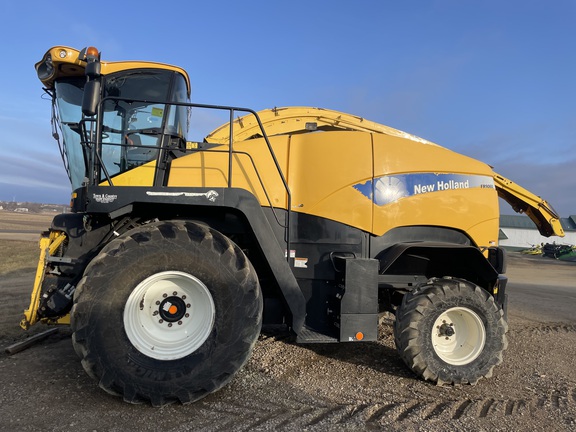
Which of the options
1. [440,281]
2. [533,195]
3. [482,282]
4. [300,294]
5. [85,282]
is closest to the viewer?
[85,282]

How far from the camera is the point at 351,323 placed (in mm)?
4082

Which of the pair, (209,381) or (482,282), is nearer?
(209,381)

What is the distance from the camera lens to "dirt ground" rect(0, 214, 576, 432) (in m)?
3.24

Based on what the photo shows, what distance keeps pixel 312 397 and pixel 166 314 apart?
5.09 ft

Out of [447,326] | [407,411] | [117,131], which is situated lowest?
[407,411]

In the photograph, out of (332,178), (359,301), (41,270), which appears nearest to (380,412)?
(359,301)

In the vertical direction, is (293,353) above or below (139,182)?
below

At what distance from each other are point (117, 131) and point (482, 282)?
451 centimetres

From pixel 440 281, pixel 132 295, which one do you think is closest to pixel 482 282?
pixel 440 281

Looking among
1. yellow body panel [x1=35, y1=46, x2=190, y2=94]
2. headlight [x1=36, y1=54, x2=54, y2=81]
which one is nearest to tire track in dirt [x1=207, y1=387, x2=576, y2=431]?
yellow body panel [x1=35, y1=46, x2=190, y2=94]

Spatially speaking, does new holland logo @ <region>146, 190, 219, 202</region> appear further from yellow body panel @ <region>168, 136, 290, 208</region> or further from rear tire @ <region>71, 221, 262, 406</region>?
yellow body panel @ <region>168, 136, 290, 208</region>

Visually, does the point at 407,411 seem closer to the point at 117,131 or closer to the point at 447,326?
the point at 447,326

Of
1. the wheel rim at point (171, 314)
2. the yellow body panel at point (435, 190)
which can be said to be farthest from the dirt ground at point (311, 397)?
the yellow body panel at point (435, 190)

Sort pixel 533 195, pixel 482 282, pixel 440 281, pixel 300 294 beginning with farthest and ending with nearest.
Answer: pixel 533 195 → pixel 482 282 → pixel 440 281 → pixel 300 294
